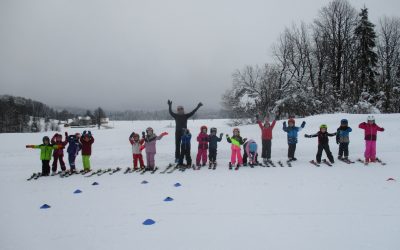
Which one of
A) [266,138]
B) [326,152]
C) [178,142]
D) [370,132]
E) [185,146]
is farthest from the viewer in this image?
[178,142]

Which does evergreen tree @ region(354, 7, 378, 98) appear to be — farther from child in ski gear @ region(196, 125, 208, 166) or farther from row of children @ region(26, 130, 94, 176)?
row of children @ region(26, 130, 94, 176)

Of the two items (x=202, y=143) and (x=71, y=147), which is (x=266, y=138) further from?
(x=71, y=147)

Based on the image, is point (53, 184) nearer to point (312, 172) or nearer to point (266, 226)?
point (266, 226)

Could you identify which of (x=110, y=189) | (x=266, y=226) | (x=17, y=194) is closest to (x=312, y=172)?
(x=266, y=226)

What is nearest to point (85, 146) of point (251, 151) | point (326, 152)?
point (251, 151)

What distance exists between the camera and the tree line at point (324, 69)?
3166cm

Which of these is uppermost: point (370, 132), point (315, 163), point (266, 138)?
point (370, 132)

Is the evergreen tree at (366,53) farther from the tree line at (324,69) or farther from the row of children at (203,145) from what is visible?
the row of children at (203,145)

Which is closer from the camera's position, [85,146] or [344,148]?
[344,148]

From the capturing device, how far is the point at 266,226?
521cm

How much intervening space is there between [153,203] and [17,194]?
14.3 feet

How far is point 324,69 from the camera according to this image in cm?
3666

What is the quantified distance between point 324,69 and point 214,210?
35.5 metres

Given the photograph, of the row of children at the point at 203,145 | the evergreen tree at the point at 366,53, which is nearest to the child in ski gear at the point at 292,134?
the row of children at the point at 203,145
